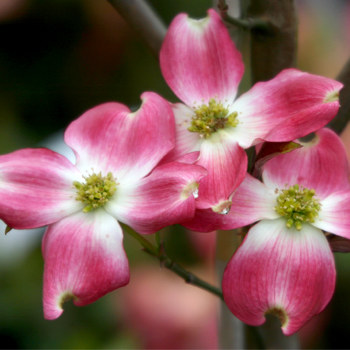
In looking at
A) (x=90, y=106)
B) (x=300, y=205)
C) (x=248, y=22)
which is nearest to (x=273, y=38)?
(x=248, y=22)

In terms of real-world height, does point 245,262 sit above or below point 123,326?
above

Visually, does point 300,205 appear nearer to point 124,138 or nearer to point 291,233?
point 291,233

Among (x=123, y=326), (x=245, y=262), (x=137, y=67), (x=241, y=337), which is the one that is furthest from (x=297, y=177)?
(x=137, y=67)

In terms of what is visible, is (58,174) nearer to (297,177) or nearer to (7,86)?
(297,177)

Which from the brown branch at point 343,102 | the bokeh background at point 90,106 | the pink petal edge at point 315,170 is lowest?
the bokeh background at point 90,106

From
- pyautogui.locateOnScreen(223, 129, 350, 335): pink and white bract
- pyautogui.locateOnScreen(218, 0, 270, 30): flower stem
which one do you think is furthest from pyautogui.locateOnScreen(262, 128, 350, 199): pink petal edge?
pyautogui.locateOnScreen(218, 0, 270, 30): flower stem

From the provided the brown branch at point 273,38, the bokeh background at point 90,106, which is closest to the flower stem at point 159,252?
the brown branch at point 273,38

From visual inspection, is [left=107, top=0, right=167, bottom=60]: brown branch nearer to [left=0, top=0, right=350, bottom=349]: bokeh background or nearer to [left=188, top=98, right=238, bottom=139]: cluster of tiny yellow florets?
[left=188, top=98, right=238, bottom=139]: cluster of tiny yellow florets

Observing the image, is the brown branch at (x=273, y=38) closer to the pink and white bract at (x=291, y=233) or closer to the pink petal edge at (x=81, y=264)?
the pink and white bract at (x=291, y=233)
